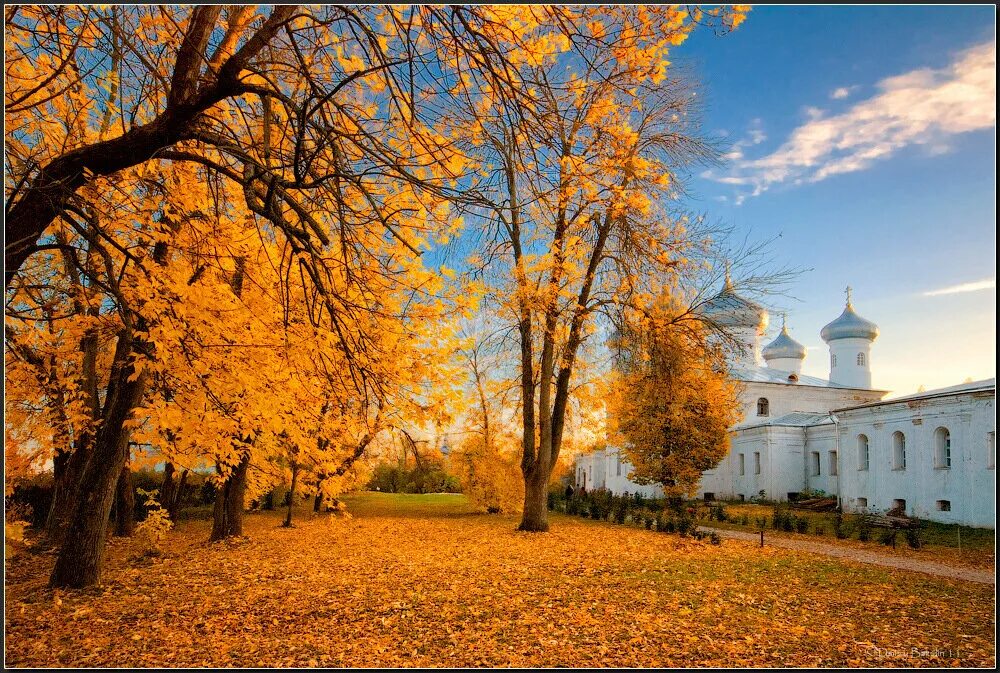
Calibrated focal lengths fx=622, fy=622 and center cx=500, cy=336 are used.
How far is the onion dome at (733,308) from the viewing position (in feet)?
39.2

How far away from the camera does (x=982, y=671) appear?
5.48 metres

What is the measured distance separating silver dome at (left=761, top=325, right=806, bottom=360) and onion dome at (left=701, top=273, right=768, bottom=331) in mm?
38350

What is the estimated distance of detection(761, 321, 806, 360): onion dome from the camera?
48062 millimetres

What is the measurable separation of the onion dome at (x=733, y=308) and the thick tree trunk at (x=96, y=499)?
10.2 metres

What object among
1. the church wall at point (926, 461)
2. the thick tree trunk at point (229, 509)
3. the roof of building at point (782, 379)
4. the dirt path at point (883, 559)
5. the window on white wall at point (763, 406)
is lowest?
the dirt path at point (883, 559)

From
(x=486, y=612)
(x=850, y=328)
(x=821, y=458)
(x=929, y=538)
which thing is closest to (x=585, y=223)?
(x=486, y=612)

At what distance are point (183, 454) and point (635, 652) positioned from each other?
5893 millimetres

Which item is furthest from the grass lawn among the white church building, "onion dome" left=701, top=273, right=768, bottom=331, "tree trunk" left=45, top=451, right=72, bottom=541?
"tree trunk" left=45, top=451, right=72, bottom=541

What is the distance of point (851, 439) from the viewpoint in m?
27.5

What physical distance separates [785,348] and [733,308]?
130 feet

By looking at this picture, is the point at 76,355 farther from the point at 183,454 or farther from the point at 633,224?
the point at 633,224

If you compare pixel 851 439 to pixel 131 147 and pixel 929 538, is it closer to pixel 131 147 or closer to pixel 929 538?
pixel 929 538

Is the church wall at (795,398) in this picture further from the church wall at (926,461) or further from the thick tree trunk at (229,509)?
the thick tree trunk at (229,509)

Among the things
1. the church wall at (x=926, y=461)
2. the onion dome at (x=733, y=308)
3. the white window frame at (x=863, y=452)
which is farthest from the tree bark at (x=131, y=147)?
the white window frame at (x=863, y=452)
